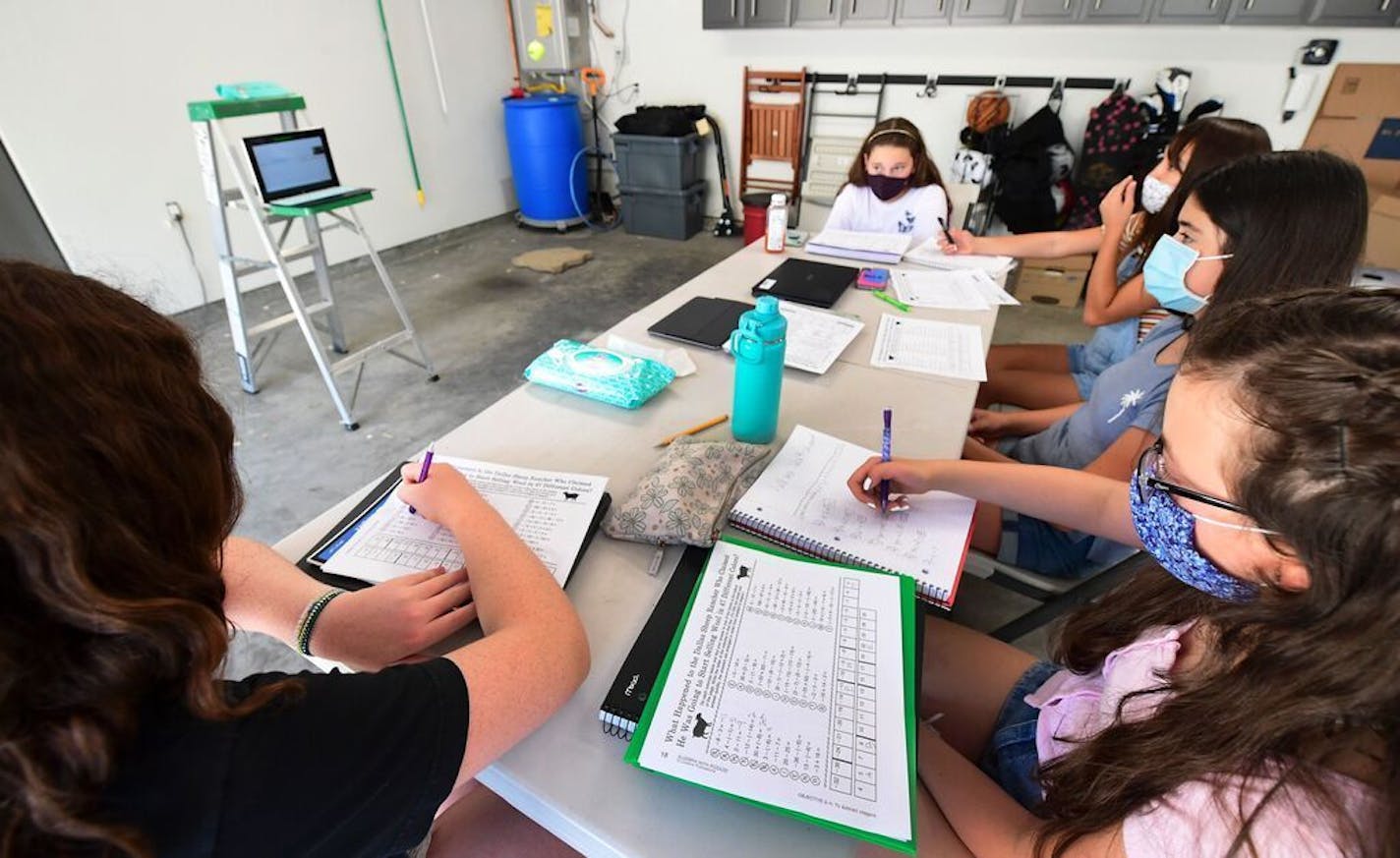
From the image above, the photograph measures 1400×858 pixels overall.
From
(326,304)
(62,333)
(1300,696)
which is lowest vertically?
(326,304)

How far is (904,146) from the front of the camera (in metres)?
2.18

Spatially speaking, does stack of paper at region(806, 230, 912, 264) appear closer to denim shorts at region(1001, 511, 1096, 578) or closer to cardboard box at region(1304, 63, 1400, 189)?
denim shorts at region(1001, 511, 1096, 578)

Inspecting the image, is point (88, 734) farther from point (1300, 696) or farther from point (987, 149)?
point (987, 149)

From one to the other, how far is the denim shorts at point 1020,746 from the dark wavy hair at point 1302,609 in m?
0.15

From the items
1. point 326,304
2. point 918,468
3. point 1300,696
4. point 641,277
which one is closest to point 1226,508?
point 1300,696

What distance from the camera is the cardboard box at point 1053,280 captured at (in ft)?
11.2

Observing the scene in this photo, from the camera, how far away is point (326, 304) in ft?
9.04

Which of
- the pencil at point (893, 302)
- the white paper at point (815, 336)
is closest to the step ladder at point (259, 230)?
the white paper at point (815, 336)

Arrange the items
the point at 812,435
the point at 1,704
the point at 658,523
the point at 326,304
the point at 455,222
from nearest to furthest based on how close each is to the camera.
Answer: the point at 1,704 < the point at 658,523 < the point at 812,435 < the point at 326,304 < the point at 455,222

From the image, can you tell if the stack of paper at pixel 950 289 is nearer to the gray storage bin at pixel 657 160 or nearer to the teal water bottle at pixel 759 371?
the teal water bottle at pixel 759 371

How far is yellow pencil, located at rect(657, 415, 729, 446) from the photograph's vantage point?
1050 mm

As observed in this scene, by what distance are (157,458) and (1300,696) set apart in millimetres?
857

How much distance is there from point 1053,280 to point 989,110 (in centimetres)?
104

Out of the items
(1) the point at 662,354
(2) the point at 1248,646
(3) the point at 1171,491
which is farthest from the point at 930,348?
(2) the point at 1248,646
